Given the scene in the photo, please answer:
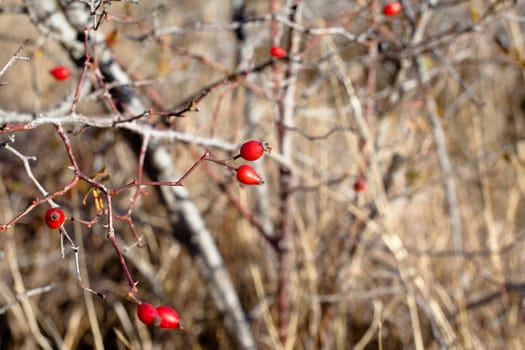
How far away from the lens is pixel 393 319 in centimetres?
182

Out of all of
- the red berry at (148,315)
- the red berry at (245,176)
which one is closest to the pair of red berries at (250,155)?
the red berry at (245,176)

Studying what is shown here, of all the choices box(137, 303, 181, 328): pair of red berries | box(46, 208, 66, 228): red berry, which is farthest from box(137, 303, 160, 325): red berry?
box(46, 208, 66, 228): red berry

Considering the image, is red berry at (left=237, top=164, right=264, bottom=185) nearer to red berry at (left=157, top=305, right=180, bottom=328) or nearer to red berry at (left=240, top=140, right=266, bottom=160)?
red berry at (left=240, top=140, right=266, bottom=160)

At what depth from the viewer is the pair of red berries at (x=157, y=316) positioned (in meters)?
0.85

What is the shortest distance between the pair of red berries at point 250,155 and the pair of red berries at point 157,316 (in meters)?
0.26

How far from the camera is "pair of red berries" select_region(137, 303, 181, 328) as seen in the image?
0.85 m

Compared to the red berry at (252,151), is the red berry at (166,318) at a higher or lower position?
lower

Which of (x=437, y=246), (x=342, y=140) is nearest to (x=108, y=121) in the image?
(x=437, y=246)

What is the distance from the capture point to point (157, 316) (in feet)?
2.81

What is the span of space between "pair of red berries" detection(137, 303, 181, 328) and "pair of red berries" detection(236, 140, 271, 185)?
0.86 ft

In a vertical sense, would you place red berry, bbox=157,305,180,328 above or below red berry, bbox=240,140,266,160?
below

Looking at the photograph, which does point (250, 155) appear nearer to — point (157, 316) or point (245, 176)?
point (245, 176)

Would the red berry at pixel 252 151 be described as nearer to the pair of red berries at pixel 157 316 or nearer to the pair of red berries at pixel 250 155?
the pair of red berries at pixel 250 155

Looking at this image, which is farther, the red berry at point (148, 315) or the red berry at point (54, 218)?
the red berry at point (148, 315)
